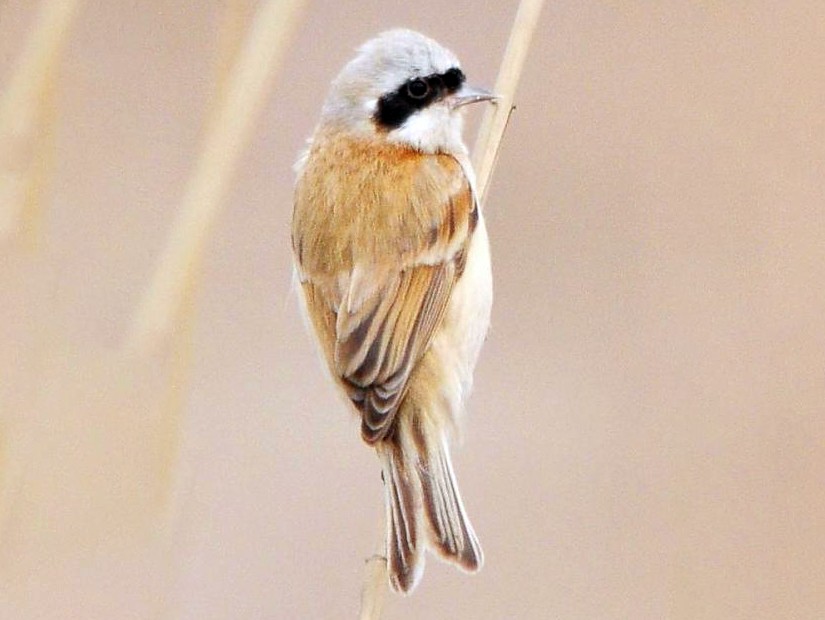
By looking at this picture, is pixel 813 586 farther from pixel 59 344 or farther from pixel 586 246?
pixel 59 344

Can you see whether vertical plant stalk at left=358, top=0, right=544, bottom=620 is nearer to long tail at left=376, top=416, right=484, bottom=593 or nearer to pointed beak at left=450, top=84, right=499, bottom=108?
long tail at left=376, top=416, right=484, bottom=593

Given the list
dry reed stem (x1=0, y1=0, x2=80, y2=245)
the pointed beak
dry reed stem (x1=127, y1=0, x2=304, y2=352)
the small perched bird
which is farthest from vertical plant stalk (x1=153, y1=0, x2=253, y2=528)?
the pointed beak

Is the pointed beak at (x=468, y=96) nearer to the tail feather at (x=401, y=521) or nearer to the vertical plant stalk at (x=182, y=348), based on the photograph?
the vertical plant stalk at (x=182, y=348)

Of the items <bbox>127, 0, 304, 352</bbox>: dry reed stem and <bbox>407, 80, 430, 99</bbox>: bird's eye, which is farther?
<bbox>407, 80, 430, 99</bbox>: bird's eye

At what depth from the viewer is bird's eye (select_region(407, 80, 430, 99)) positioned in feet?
8.85

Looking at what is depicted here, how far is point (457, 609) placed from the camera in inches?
156

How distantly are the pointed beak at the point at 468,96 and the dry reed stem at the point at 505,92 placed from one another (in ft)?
0.52

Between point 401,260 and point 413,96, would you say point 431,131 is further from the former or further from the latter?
point 401,260

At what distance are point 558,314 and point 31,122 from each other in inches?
103

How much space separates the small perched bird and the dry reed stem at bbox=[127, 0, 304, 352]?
0.60 meters

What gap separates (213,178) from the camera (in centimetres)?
210

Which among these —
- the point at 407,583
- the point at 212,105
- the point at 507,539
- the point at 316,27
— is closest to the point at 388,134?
the point at 212,105

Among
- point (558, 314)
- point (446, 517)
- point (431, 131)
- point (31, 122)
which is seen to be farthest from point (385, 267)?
point (558, 314)

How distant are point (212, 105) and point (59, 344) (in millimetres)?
527
